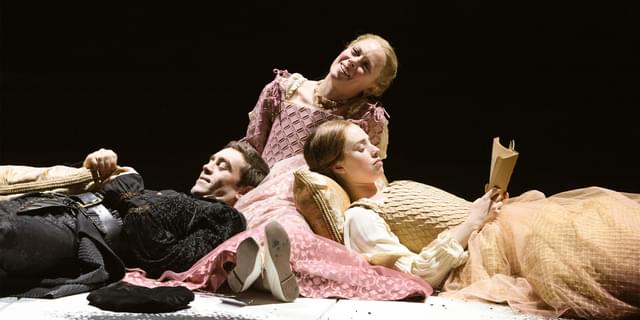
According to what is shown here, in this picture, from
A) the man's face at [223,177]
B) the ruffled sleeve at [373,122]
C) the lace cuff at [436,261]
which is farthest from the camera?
the ruffled sleeve at [373,122]

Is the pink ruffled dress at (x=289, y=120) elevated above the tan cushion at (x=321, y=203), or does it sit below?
above

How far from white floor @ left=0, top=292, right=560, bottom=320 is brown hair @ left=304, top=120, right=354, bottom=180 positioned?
0.55 meters

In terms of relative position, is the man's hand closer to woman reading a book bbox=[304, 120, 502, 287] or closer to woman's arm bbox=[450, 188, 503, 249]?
woman reading a book bbox=[304, 120, 502, 287]

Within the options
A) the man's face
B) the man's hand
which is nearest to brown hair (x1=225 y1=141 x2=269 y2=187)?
the man's face

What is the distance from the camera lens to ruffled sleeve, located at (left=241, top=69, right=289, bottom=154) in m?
3.51

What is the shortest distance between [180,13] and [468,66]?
1.41m

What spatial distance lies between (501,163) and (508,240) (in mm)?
233

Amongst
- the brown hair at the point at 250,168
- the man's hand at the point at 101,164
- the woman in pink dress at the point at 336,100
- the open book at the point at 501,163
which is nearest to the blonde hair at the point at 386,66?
the woman in pink dress at the point at 336,100

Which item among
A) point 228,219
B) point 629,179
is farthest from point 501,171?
point 629,179

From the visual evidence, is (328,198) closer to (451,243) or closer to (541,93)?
(451,243)

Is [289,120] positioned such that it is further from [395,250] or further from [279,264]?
[279,264]

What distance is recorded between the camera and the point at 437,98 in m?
4.46

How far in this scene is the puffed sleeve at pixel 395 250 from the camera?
2693 millimetres

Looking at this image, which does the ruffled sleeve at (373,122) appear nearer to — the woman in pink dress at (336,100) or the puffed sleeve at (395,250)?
the woman in pink dress at (336,100)
